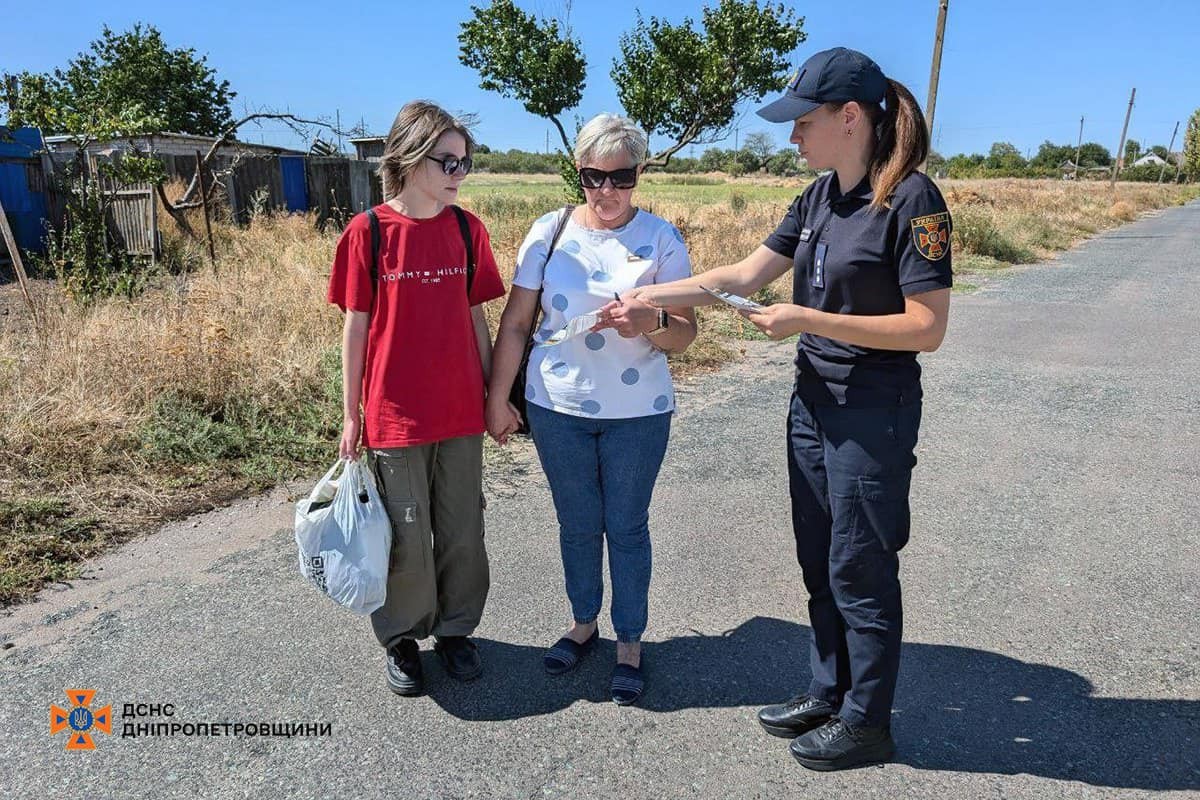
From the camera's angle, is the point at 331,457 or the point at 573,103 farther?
the point at 573,103

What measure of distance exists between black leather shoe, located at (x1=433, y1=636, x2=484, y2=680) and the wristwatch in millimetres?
1297

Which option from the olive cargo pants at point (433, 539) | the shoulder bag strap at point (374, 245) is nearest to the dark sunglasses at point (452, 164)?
the shoulder bag strap at point (374, 245)

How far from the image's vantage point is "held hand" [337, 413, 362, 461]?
2.57 metres

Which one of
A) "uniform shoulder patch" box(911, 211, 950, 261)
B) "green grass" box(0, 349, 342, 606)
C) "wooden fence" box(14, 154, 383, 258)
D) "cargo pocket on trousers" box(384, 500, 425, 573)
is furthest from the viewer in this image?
"wooden fence" box(14, 154, 383, 258)

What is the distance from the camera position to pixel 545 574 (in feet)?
11.6

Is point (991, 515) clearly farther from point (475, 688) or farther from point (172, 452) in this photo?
point (172, 452)

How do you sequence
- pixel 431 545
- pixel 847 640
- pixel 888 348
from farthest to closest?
pixel 431 545 < pixel 847 640 < pixel 888 348

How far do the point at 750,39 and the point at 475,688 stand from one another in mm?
16348

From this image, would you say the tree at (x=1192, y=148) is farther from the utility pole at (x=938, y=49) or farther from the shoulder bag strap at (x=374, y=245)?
the shoulder bag strap at (x=374, y=245)

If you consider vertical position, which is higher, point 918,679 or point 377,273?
point 377,273

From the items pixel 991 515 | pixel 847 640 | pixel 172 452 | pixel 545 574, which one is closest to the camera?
pixel 847 640

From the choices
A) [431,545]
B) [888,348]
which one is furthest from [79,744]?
[888,348]

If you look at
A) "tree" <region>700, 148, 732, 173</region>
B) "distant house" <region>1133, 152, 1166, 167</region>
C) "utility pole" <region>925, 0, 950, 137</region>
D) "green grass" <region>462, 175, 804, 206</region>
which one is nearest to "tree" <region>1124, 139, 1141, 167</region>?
"distant house" <region>1133, 152, 1166, 167</region>

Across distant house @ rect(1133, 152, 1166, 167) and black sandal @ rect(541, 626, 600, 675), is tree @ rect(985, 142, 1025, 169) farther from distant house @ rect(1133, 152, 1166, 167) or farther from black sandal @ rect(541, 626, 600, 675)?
black sandal @ rect(541, 626, 600, 675)
